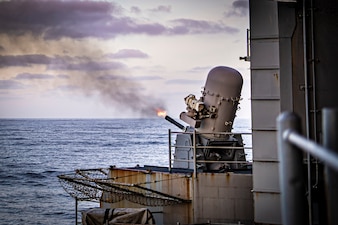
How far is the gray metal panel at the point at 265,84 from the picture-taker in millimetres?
11922

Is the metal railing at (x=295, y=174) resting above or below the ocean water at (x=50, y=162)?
above

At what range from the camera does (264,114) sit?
39.6 feet

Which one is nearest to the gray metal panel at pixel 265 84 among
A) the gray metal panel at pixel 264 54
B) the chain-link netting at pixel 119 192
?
the gray metal panel at pixel 264 54

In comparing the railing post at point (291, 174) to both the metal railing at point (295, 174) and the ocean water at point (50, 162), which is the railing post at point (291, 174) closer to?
the metal railing at point (295, 174)

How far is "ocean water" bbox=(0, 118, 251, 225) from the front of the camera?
4284 cm

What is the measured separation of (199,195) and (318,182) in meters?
4.31

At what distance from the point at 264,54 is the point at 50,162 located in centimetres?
7050

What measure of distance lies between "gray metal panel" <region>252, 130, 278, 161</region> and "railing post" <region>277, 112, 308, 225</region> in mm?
9519

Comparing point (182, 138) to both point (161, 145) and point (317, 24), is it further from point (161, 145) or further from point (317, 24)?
point (161, 145)

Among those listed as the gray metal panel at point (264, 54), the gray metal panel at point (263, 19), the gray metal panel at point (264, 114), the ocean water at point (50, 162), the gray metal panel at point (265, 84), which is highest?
the gray metal panel at point (263, 19)

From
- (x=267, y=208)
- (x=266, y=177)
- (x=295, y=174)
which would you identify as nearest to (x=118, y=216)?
(x=267, y=208)

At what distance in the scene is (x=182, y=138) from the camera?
17.0 metres

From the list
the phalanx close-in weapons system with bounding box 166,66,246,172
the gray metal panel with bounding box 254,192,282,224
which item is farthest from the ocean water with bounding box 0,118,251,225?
the gray metal panel with bounding box 254,192,282,224

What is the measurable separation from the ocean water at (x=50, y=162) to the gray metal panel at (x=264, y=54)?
91.7ft
